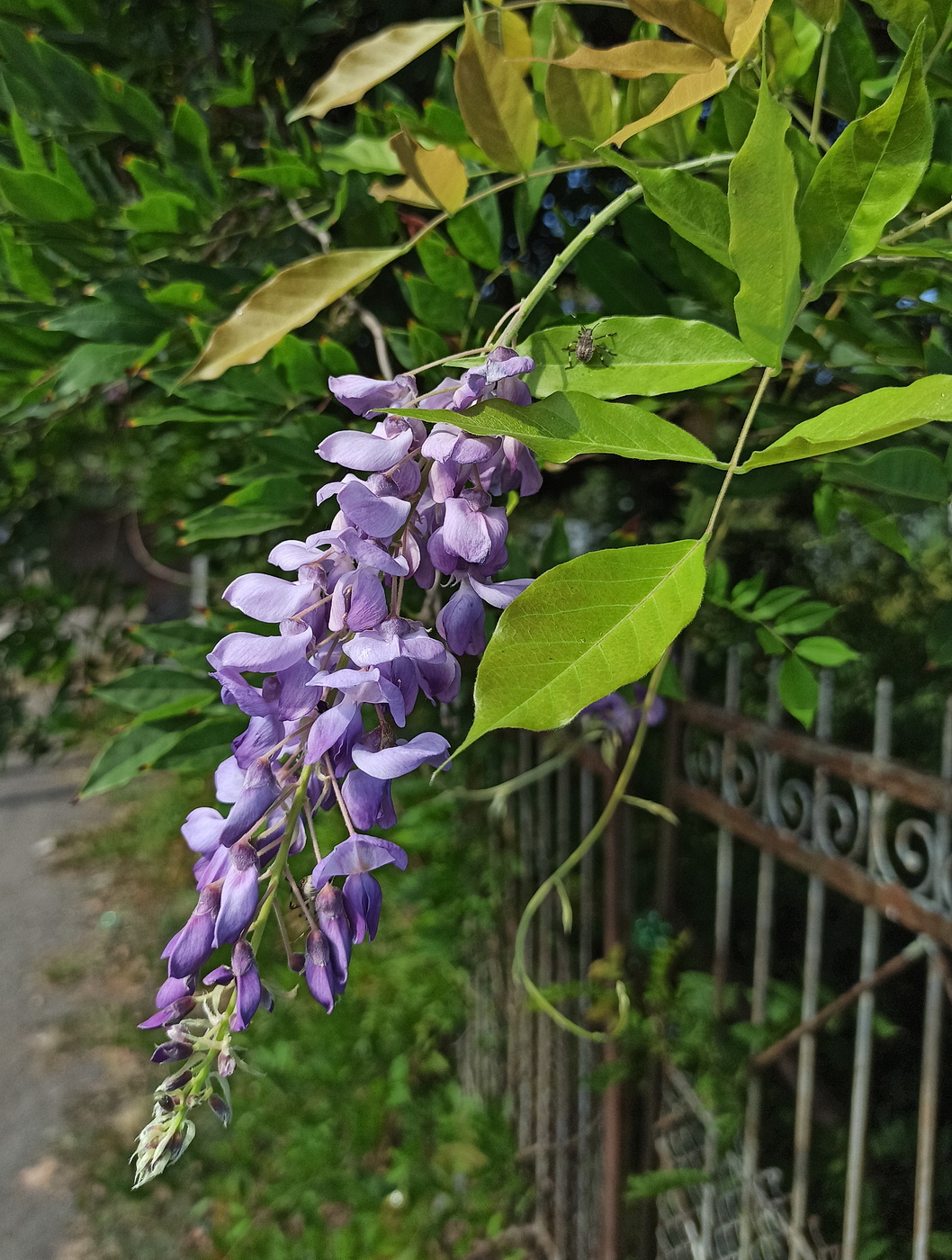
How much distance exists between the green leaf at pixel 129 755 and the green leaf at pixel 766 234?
615mm

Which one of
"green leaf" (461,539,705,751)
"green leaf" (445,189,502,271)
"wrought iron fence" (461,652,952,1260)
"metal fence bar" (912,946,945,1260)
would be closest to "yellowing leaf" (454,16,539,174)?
"green leaf" (445,189,502,271)

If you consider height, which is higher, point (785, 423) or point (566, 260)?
point (566, 260)

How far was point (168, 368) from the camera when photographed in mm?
768

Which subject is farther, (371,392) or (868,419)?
(371,392)

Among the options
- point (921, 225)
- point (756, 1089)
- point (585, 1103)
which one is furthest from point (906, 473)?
point (585, 1103)

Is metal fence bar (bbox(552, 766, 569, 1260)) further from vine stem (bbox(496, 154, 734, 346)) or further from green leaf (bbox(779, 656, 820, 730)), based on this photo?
vine stem (bbox(496, 154, 734, 346))

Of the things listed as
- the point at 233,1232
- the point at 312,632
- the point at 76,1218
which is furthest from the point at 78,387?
the point at 76,1218

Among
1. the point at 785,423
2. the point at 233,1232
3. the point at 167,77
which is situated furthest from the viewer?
the point at 233,1232

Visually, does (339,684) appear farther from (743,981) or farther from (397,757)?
(743,981)

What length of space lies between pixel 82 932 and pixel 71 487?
3.63 m

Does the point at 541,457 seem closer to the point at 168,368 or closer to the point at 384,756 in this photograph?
the point at 384,756

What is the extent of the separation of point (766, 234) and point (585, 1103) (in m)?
2.18

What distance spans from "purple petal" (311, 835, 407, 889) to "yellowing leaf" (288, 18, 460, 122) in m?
0.46

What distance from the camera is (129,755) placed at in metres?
0.78
